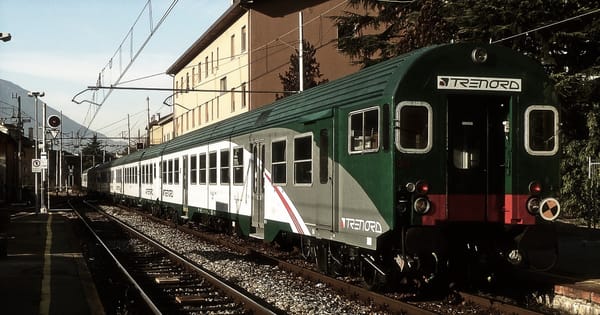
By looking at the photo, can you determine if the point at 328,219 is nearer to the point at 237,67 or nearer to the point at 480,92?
the point at 480,92

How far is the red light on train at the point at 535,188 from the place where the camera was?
8.69 m

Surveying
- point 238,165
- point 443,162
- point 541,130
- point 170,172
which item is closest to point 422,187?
point 443,162

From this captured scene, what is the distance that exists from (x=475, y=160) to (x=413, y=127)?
97 cm

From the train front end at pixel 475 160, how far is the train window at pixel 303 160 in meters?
2.76

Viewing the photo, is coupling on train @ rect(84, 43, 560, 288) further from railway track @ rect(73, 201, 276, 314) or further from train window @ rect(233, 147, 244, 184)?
train window @ rect(233, 147, 244, 184)

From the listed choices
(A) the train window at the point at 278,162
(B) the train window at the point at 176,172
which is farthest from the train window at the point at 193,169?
(A) the train window at the point at 278,162

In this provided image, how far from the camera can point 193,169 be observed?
20469 mm

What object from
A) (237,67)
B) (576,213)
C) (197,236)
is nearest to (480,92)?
(197,236)

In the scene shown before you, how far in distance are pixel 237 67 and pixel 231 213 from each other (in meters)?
25.0

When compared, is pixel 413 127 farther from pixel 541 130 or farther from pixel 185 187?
pixel 185 187

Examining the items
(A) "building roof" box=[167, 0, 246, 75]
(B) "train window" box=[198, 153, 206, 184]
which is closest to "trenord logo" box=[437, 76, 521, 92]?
(B) "train window" box=[198, 153, 206, 184]

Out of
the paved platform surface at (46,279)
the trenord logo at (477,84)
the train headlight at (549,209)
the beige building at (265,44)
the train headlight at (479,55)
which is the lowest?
the paved platform surface at (46,279)

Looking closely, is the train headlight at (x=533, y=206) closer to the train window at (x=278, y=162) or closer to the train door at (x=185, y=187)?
the train window at (x=278, y=162)

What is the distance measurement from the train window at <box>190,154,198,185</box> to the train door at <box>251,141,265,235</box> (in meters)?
6.12
